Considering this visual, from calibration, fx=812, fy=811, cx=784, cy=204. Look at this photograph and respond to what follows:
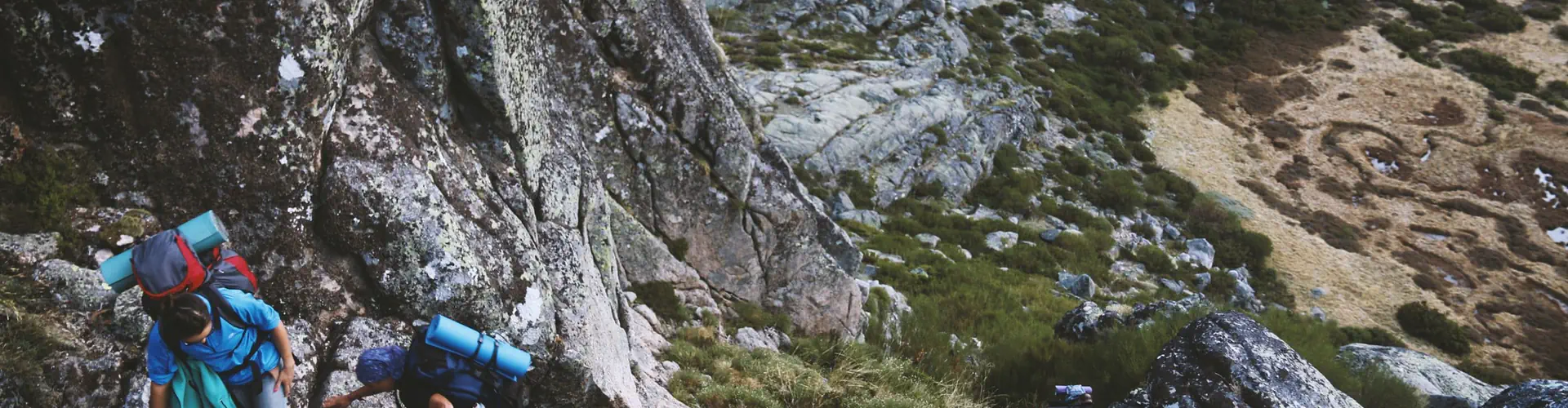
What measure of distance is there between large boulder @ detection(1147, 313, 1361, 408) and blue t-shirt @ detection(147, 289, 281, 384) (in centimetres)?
834

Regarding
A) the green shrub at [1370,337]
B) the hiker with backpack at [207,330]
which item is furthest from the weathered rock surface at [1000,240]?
the hiker with backpack at [207,330]

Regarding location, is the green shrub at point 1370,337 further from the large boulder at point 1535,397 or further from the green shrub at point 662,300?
the green shrub at point 662,300

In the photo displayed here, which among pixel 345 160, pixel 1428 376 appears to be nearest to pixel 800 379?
pixel 345 160

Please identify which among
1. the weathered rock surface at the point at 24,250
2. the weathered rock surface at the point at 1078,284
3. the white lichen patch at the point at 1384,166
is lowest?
the white lichen patch at the point at 1384,166

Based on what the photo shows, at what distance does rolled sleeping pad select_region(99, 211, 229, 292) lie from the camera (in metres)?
4.21

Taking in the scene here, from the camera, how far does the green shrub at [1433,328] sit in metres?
23.4

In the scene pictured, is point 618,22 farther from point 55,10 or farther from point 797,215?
point 55,10

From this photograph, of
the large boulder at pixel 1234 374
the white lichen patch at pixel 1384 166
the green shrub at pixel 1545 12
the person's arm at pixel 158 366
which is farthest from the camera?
the green shrub at pixel 1545 12

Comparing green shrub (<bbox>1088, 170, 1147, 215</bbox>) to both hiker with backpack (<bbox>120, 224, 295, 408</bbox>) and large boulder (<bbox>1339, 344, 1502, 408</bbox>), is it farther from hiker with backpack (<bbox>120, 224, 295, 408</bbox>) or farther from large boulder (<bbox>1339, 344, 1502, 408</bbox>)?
hiker with backpack (<bbox>120, 224, 295, 408</bbox>)

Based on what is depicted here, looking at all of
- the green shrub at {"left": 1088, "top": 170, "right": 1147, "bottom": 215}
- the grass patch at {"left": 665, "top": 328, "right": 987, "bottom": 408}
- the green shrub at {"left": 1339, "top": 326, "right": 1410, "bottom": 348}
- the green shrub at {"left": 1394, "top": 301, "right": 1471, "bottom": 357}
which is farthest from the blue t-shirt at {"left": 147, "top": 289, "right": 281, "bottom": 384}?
the green shrub at {"left": 1088, "top": 170, "right": 1147, "bottom": 215}

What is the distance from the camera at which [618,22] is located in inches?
446

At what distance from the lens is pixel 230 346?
14.5 ft

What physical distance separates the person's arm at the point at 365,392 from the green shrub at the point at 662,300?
6611 mm

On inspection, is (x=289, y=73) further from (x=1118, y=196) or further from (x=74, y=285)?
(x=1118, y=196)
